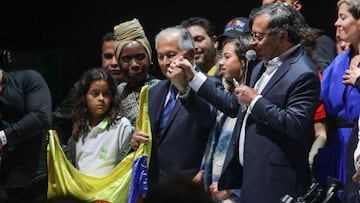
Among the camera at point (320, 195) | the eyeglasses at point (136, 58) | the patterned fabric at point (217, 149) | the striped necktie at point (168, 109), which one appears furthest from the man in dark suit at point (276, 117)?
the eyeglasses at point (136, 58)

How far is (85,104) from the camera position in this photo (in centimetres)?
516

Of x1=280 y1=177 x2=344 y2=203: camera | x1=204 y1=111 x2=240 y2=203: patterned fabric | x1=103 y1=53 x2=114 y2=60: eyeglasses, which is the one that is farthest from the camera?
x1=103 y1=53 x2=114 y2=60: eyeglasses

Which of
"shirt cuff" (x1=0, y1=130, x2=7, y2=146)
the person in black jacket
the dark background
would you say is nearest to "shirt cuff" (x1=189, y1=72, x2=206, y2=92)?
the person in black jacket

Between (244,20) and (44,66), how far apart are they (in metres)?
1.66

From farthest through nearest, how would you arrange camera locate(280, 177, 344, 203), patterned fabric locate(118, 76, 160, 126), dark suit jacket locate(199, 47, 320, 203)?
patterned fabric locate(118, 76, 160, 126), dark suit jacket locate(199, 47, 320, 203), camera locate(280, 177, 344, 203)

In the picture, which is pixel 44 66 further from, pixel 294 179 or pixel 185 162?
pixel 294 179

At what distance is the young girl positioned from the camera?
497cm

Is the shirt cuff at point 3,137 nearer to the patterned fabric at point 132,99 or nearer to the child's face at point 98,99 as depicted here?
the child's face at point 98,99

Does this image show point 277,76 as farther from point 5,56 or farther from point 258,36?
point 5,56

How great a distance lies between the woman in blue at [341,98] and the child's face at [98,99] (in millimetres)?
1114

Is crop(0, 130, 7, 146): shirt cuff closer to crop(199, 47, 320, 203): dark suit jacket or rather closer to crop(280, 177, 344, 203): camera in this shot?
crop(199, 47, 320, 203): dark suit jacket

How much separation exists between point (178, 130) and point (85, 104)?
61 centimetres

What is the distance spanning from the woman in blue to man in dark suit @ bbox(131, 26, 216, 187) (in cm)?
58

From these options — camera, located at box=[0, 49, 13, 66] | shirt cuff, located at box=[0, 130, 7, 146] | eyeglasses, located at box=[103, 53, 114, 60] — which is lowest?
shirt cuff, located at box=[0, 130, 7, 146]
